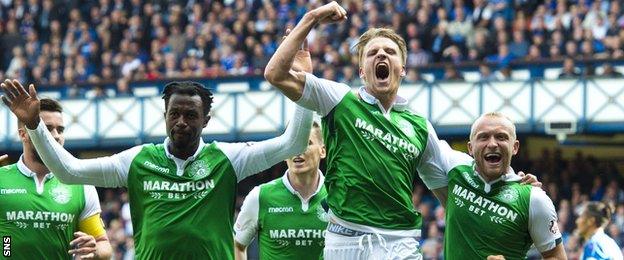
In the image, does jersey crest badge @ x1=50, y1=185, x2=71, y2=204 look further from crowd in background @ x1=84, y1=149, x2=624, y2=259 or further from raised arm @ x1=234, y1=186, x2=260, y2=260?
crowd in background @ x1=84, y1=149, x2=624, y2=259

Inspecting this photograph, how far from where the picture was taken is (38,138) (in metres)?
9.02

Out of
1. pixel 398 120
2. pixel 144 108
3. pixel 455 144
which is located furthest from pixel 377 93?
pixel 144 108

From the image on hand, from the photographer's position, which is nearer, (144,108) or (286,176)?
(286,176)

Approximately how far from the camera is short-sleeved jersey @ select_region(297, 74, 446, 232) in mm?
8922

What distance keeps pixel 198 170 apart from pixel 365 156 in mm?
1154

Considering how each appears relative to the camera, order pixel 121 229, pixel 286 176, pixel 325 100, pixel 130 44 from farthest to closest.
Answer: pixel 130 44 < pixel 121 229 < pixel 286 176 < pixel 325 100

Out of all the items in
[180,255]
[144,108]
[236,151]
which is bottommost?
[180,255]

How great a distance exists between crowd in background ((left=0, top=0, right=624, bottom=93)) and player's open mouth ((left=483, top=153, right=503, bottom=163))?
47.7 ft

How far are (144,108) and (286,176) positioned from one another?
58.0ft

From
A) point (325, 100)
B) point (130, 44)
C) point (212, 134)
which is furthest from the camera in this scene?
point (130, 44)

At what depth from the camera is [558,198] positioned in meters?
23.5

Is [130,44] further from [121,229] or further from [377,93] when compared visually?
[377,93]

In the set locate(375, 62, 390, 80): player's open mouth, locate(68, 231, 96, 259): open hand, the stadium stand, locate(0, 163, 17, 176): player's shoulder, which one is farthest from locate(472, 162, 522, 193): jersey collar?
the stadium stand

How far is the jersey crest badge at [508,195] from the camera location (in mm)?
9484
